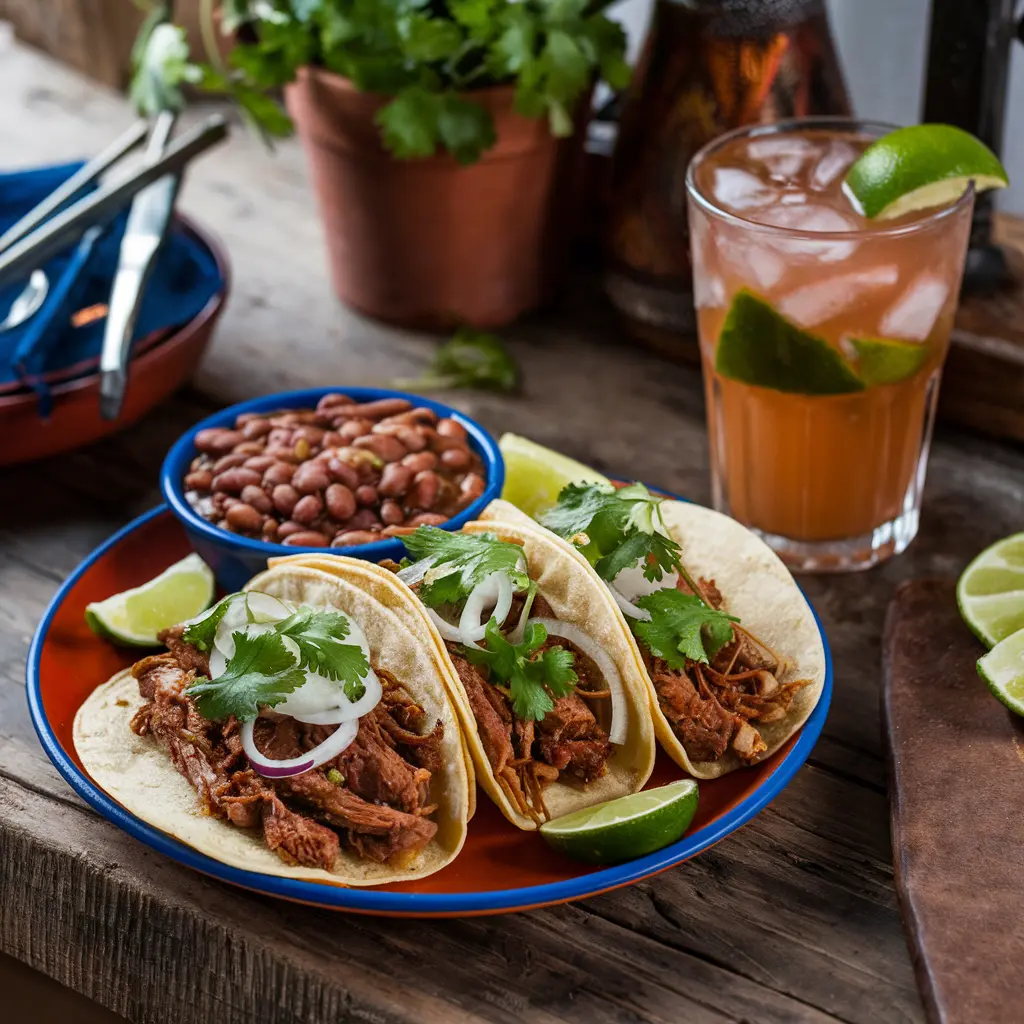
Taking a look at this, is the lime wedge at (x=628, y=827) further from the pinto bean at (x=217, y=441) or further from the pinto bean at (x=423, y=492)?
the pinto bean at (x=217, y=441)

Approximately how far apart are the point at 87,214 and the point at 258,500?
3.03ft

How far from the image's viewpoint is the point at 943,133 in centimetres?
220

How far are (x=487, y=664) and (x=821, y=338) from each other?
90cm

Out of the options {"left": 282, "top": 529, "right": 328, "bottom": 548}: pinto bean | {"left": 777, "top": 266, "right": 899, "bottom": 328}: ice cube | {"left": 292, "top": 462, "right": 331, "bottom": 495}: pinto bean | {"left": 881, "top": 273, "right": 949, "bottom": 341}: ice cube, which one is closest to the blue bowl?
{"left": 282, "top": 529, "right": 328, "bottom": 548}: pinto bean

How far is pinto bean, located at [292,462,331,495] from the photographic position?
2.29 m

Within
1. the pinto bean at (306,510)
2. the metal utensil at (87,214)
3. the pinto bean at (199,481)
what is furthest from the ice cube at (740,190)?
the metal utensil at (87,214)

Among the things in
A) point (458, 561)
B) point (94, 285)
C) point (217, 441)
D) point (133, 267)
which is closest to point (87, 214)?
point (133, 267)

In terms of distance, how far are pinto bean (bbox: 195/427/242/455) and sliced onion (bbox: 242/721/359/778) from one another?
0.78 metres

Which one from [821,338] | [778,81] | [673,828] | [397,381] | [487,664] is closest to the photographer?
[673,828]

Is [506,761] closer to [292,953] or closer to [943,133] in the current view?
[292,953]

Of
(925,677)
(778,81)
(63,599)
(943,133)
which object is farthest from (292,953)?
(778,81)

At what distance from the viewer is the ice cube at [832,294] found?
7.32 feet

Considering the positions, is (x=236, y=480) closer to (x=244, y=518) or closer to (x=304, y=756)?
(x=244, y=518)

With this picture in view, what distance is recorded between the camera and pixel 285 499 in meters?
2.27
